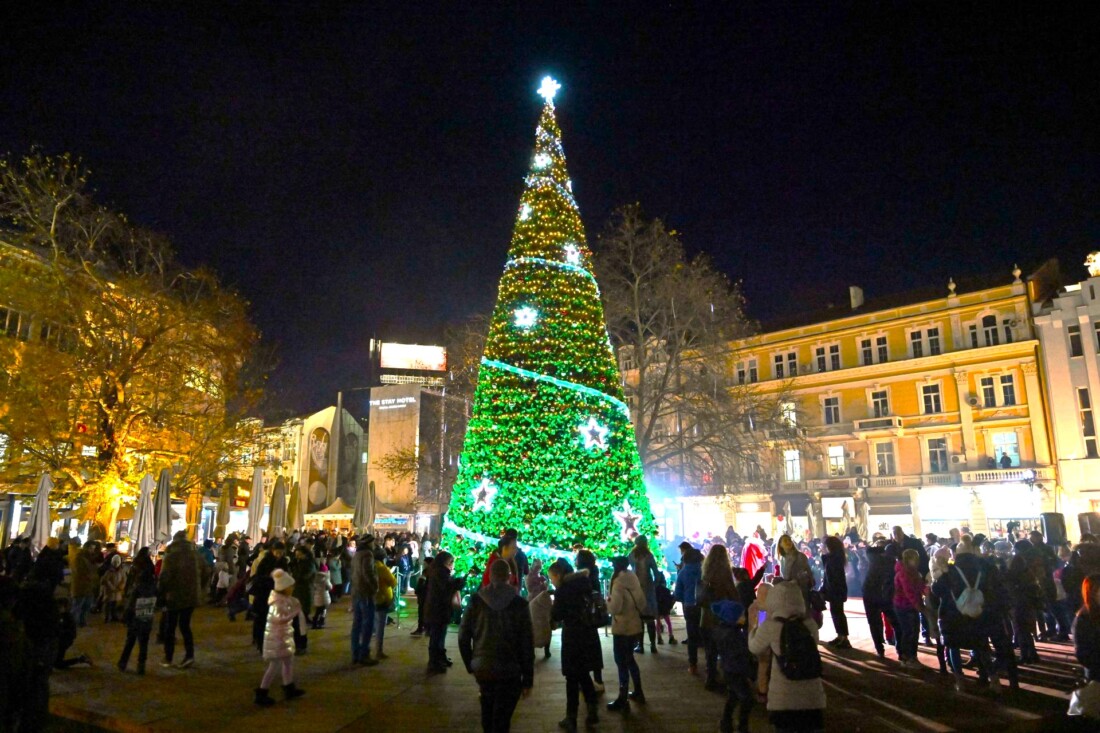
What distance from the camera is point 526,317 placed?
14.9 m

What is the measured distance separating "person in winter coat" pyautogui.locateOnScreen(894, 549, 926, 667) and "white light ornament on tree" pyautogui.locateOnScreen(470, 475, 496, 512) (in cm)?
741

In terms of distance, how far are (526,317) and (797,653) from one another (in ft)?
34.9

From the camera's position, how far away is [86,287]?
843 inches

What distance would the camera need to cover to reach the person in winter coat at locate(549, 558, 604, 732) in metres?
6.84

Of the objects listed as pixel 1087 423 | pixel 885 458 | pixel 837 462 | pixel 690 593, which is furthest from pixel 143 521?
pixel 1087 423

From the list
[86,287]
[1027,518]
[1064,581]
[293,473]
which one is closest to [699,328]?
[1064,581]

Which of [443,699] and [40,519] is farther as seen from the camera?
[40,519]

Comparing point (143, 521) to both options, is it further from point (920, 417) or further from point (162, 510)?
point (920, 417)

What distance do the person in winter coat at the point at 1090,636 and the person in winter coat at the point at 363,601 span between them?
8.19 meters

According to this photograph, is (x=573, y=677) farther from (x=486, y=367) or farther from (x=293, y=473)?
(x=293, y=473)

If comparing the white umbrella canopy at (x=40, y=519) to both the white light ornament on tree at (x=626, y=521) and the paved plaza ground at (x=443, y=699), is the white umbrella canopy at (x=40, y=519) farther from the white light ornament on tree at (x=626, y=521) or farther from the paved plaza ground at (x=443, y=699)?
the white light ornament on tree at (x=626, y=521)

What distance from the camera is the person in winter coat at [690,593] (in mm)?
9414

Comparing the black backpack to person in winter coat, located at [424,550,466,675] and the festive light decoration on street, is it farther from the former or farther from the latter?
the festive light decoration on street

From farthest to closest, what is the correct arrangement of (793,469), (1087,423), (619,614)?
(793,469) < (1087,423) < (619,614)
